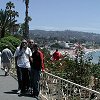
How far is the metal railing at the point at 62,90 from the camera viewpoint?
7.57 meters

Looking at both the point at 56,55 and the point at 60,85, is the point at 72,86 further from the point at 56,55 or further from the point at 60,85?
the point at 56,55

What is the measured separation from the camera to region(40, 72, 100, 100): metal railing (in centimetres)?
757

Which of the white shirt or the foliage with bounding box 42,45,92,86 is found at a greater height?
the white shirt

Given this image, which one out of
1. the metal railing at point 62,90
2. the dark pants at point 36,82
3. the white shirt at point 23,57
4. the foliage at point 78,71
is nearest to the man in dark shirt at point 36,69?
the dark pants at point 36,82

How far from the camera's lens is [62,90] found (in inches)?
371

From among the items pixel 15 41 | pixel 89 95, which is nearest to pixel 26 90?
pixel 89 95

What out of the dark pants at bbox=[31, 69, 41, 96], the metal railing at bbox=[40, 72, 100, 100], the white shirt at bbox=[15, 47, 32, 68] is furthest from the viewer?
the white shirt at bbox=[15, 47, 32, 68]

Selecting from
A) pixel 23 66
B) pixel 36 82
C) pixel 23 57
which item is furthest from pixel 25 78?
pixel 36 82

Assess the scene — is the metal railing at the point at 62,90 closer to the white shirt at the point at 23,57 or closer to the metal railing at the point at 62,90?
the metal railing at the point at 62,90

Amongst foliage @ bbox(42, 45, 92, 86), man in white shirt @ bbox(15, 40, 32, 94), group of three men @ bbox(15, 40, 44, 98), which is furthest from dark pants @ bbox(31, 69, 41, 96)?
foliage @ bbox(42, 45, 92, 86)

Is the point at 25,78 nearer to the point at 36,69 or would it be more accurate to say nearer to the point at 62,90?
the point at 36,69

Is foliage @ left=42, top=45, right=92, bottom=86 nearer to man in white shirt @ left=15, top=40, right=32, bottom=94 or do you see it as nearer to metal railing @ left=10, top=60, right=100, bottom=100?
metal railing @ left=10, top=60, right=100, bottom=100

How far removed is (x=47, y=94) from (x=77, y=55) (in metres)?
3.08

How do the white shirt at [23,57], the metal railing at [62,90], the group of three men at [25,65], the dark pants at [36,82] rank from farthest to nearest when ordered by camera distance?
the white shirt at [23,57] → the group of three men at [25,65] → the dark pants at [36,82] → the metal railing at [62,90]
